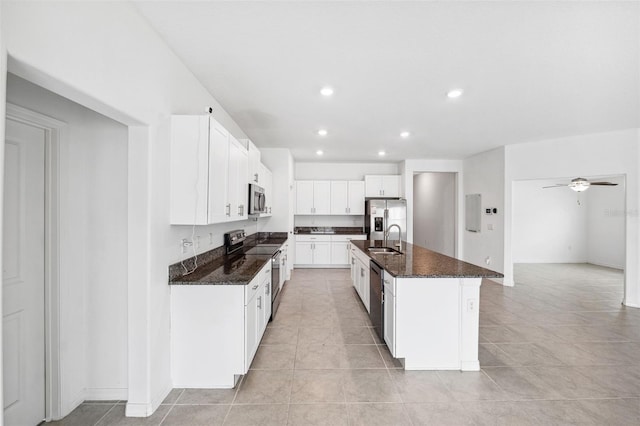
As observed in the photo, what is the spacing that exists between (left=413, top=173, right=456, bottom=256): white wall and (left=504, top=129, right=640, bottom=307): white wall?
1817 millimetres

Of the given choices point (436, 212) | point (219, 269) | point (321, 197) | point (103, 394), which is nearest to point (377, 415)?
point (219, 269)

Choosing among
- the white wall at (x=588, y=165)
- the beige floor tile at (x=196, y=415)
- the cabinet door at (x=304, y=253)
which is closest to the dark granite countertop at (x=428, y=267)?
the beige floor tile at (x=196, y=415)

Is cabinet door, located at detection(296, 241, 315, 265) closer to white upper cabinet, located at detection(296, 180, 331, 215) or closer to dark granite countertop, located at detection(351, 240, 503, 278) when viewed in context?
white upper cabinet, located at detection(296, 180, 331, 215)

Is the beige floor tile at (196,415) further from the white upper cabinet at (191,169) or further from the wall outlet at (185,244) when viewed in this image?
the white upper cabinet at (191,169)

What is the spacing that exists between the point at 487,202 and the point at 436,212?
2275 millimetres

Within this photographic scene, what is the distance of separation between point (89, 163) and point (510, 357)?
4.04m

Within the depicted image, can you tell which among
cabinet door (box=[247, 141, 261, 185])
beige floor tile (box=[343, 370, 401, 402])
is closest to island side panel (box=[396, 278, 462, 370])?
beige floor tile (box=[343, 370, 401, 402])

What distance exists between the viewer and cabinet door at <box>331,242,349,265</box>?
22.0ft

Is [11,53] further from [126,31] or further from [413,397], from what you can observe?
[413,397]

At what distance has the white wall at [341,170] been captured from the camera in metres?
7.21

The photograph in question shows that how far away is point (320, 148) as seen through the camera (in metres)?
5.63

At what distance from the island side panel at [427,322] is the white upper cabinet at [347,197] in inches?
175

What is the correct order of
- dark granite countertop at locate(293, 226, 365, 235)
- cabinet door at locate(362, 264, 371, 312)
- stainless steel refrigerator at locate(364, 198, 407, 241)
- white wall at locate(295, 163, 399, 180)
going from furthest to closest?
white wall at locate(295, 163, 399, 180)
dark granite countertop at locate(293, 226, 365, 235)
stainless steel refrigerator at locate(364, 198, 407, 241)
cabinet door at locate(362, 264, 371, 312)

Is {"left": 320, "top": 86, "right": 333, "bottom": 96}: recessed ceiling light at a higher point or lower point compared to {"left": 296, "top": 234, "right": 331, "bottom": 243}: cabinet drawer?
higher
